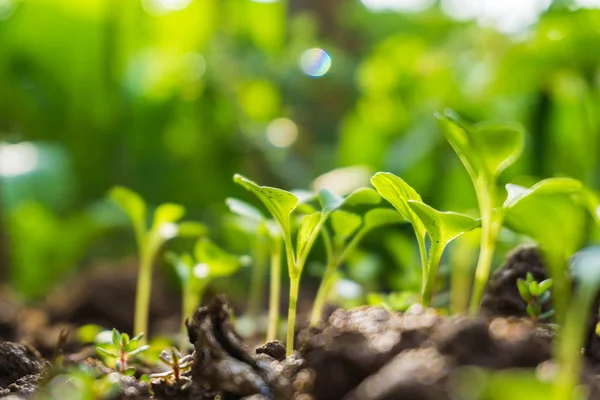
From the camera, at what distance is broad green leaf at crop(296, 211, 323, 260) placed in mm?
635

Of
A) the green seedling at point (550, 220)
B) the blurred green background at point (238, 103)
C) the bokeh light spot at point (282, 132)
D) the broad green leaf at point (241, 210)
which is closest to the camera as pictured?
the green seedling at point (550, 220)

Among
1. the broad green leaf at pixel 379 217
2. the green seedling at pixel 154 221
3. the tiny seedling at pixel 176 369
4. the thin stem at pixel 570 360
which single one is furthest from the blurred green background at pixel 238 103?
the thin stem at pixel 570 360

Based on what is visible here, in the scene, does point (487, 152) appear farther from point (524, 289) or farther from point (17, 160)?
point (17, 160)

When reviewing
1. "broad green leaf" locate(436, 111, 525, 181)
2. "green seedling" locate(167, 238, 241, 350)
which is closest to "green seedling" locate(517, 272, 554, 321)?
"broad green leaf" locate(436, 111, 525, 181)

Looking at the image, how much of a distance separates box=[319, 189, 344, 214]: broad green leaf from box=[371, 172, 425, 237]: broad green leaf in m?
0.04

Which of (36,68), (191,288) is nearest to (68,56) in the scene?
(36,68)

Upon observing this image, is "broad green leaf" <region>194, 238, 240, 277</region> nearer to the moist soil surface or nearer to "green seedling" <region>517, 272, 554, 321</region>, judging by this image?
the moist soil surface

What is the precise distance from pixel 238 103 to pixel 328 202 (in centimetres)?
214

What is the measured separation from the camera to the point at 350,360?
1.56 feet

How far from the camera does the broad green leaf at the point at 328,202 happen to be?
0.62m

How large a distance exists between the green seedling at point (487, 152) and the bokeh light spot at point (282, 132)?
2083mm

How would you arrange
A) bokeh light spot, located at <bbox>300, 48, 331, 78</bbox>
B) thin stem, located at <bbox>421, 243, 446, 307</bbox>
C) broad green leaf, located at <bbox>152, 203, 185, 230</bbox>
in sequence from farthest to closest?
bokeh light spot, located at <bbox>300, 48, 331, 78</bbox>
broad green leaf, located at <bbox>152, 203, 185, 230</bbox>
thin stem, located at <bbox>421, 243, 446, 307</bbox>

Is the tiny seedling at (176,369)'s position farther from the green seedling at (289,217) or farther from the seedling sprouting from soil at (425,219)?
the seedling sprouting from soil at (425,219)

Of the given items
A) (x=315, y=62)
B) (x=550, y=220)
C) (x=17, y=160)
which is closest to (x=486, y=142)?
(x=550, y=220)
